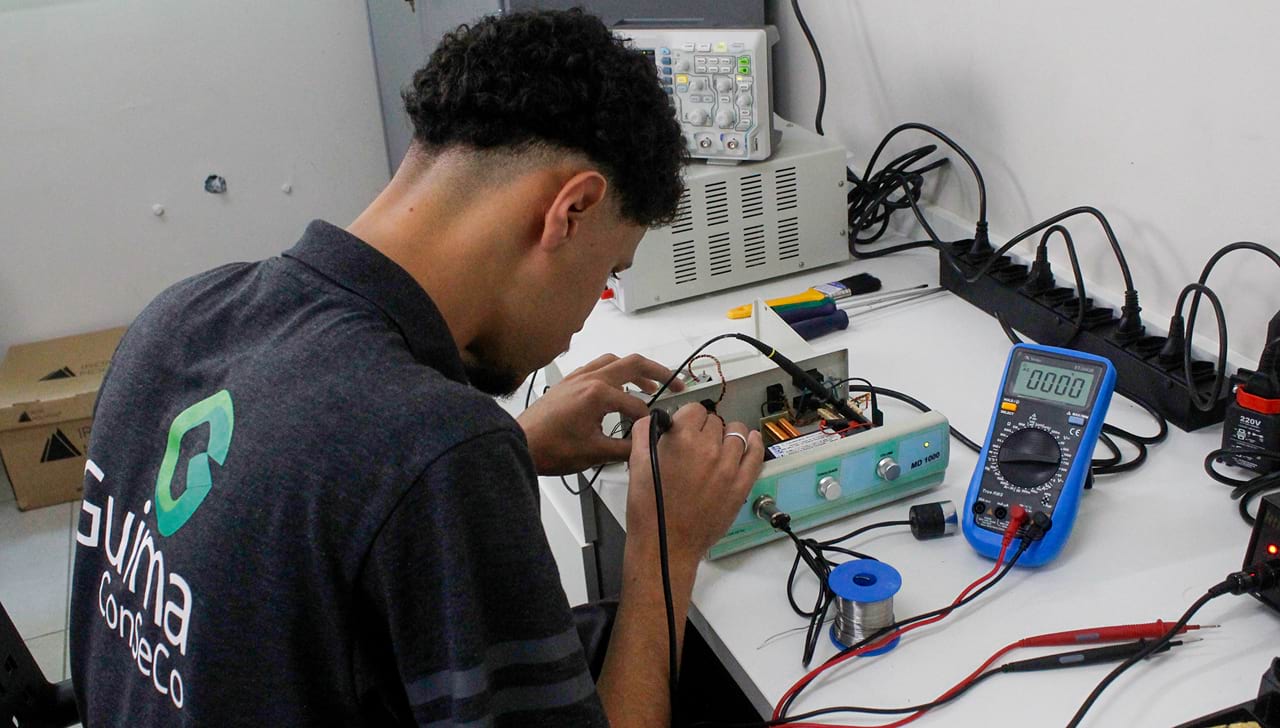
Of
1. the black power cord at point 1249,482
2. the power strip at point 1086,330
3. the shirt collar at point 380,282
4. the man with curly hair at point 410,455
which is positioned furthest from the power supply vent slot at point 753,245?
the shirt collar at point 380,282

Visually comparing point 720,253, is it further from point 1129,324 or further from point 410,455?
point 410,455

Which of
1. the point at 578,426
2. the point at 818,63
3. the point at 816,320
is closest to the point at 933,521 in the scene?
the point at 578,426

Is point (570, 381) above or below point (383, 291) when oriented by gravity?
below

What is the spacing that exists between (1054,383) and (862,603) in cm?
34

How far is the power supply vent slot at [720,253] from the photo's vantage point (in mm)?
1626

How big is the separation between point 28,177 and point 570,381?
80.3 inches

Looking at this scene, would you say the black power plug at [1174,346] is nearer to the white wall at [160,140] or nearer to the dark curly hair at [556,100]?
the dark curly hair at [556,100]

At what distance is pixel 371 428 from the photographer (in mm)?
683

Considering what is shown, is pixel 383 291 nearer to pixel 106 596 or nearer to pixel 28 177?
pixel 106 596

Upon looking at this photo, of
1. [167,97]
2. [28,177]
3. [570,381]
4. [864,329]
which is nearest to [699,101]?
[864,329]

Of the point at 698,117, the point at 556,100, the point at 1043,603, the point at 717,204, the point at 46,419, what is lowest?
the point at 46,419

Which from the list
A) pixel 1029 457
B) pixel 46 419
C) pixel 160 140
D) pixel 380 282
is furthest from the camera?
pixel 160 140

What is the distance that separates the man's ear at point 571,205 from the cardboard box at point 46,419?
201 centimetres

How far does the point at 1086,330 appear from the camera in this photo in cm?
135
